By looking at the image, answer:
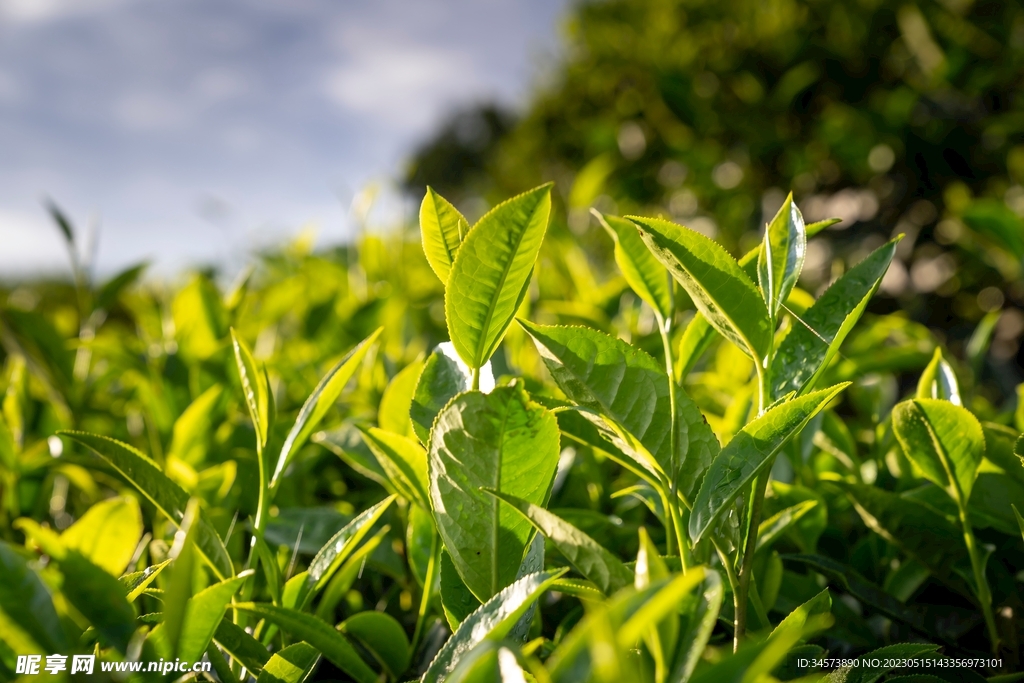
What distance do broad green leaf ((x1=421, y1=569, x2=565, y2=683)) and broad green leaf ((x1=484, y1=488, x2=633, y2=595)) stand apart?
2cm

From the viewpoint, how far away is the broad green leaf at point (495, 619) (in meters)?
0.49

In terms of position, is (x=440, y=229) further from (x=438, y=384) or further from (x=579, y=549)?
(x=579, y=549)

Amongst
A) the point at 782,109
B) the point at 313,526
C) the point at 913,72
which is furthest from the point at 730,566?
the point at 913,72

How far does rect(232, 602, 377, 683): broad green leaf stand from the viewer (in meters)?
0.58

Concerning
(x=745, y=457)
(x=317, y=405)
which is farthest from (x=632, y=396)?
(x=317, y=405)

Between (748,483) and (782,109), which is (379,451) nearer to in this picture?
(748,483)

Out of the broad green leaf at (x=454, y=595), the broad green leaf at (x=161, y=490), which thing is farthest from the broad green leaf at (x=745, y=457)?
the broad green leaf at (x=161, y=490)

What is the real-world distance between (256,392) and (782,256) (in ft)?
1.83

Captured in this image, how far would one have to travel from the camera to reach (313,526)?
890 millimetres

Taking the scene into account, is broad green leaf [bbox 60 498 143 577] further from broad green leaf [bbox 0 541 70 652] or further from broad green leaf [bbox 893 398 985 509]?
broad green leaf [bbox 893 398 985 509]

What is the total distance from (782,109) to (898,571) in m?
2.77

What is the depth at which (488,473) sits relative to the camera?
0.57 metres

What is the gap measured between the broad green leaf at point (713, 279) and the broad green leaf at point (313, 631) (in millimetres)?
428

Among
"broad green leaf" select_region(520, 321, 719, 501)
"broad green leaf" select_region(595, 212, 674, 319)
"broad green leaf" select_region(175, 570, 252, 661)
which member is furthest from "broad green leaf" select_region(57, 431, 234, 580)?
"broad green leaf" select_region(595, 212, 674, 319)
